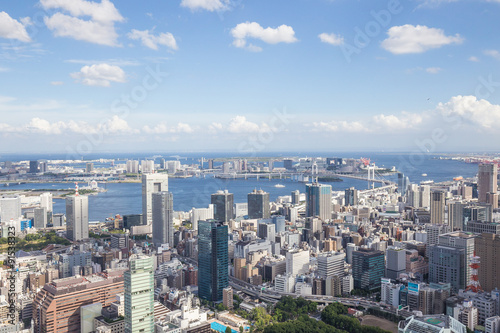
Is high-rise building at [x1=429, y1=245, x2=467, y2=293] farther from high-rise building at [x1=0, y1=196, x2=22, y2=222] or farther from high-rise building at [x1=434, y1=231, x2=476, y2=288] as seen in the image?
high-rise building at [x1=0, y1=196, x2=22, y2=222]

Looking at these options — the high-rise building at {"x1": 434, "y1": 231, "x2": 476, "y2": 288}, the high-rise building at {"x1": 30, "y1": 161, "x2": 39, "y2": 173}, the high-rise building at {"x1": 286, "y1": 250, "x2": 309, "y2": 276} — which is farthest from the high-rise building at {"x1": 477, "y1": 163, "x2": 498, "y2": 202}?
the high-rise building at {"x1": 30, "y1": 161, "x2": 39, "y2": 173}

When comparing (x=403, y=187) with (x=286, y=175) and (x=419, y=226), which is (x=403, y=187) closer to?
(x=419, y=226)

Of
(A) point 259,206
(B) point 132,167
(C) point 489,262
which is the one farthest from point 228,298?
(B) point 132,167

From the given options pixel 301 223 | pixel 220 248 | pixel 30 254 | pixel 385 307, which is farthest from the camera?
pixel 301 223

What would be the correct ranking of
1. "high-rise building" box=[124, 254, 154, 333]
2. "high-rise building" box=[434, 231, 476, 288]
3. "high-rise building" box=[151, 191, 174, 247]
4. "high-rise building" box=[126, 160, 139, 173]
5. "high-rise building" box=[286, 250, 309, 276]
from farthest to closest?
"high-rise building" box=[126, 160, 139, 173], "high-rise building" box=[151, 191, 174, 247], "high-rise building" box=[286, 250, 309, 276], "high-rise building" box=[434, 231, 476, 288], "high-rise building" box=[124, 254, 154, 333]

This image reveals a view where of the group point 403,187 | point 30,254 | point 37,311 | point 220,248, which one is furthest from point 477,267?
point 403,187

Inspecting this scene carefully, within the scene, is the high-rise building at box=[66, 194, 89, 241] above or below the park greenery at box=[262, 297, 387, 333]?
above
